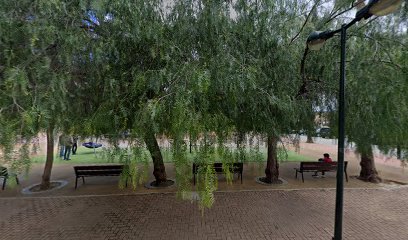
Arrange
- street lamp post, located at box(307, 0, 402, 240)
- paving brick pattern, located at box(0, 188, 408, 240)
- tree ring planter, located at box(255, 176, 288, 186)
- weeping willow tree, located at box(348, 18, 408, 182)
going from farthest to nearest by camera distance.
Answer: tree ring planter, located at box(255, 176, 288, 186) → paving brick pattern, located at box(0, 188, 408, 240) → weeping willow tree, located at box(348, 18, 408, 182) → street lamp post, located at box(307, 0, 402, 240)

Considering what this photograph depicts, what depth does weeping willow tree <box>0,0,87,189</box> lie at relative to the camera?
3266 millimetres

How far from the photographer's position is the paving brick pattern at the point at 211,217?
20.8 ft

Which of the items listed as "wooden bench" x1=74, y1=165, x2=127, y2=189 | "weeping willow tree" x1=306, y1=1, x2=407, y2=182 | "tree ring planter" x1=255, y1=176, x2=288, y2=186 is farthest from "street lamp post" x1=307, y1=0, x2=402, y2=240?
"wooden bench" x1=74, y1=165, x2=127, y2=189

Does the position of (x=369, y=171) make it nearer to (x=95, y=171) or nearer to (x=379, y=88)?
(x=379, y=88)

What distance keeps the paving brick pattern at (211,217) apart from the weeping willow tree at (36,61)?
3834 millimetres

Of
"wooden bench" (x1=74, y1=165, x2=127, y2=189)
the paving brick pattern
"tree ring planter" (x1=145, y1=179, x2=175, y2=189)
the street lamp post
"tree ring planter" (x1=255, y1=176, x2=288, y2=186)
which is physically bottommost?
the paving brick pattern

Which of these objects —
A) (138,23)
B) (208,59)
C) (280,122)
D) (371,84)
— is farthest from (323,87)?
(138,23)

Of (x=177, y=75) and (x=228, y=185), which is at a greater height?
(x=177, y=75)

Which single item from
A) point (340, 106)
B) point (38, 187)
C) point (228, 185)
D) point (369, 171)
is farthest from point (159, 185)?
point (369, 171)

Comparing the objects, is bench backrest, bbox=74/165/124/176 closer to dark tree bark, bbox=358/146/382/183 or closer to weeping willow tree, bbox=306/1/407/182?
weeping willow tree, bbox=306/1/407/182

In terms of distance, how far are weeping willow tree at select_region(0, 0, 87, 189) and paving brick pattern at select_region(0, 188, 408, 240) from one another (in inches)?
151

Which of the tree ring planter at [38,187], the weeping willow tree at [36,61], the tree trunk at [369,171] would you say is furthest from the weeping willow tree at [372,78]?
the tree ring planter at [38,187]

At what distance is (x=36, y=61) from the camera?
3740 mm

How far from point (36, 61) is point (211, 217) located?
18.1 feet
